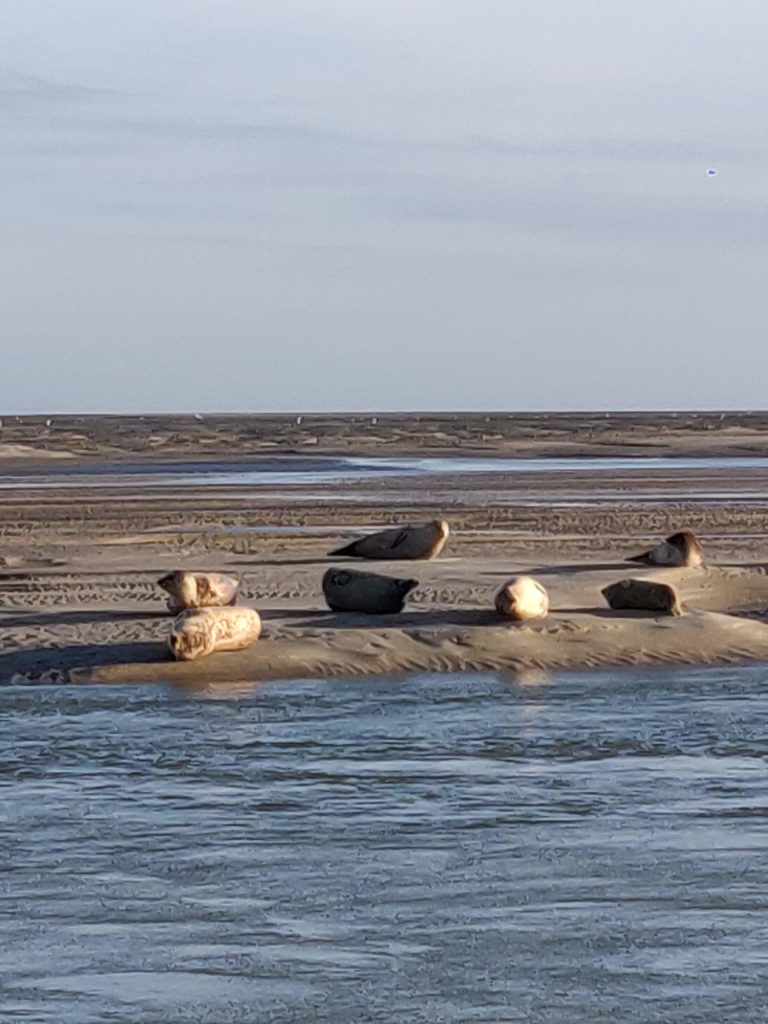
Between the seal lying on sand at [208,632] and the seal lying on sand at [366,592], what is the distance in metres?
1.95

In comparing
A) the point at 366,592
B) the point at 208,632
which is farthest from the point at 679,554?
the point at 208,632

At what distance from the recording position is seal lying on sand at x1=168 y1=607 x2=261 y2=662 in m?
15.1

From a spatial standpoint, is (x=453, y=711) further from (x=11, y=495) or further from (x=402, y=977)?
(x=11, y=495)

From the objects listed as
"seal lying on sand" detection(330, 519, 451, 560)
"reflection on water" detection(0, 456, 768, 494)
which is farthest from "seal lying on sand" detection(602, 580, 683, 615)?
"reflection on water" detection(0, 456, 768, 494)

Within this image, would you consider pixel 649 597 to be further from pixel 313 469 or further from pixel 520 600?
pixel 313 469

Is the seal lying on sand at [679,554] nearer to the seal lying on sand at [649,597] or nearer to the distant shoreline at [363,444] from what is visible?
the seal lying on sand at [649,597]

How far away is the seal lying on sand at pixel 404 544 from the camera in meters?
21.1

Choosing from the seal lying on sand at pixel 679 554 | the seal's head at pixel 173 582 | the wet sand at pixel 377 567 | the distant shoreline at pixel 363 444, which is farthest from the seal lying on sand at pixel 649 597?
the distant shoreline at pixel 363 444

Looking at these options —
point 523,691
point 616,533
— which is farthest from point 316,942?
point 616,533

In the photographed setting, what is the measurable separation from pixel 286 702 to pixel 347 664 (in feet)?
5.42

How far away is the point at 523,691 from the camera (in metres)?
14.3

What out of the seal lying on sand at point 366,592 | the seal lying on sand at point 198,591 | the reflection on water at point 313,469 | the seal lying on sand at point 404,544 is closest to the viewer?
the seal lying on sand at point 198,591

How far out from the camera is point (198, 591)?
55.4 feet

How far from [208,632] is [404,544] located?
6.26 metres
